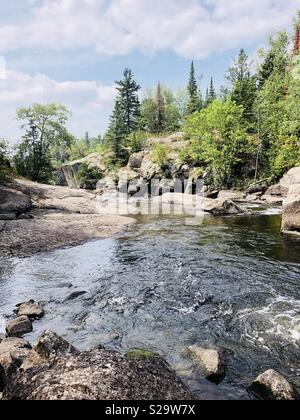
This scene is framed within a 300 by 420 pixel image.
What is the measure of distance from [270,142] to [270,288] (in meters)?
40.8

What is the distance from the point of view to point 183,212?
29.6 metres

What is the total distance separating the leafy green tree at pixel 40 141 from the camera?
127ft

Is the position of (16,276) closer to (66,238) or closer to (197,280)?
(66,238)

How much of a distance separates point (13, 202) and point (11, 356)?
55.0 feet

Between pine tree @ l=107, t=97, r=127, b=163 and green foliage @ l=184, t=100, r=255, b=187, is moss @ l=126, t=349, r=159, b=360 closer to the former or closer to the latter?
green foliage @ l=184, t=100, r=255, b=187

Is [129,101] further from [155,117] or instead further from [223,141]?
[223,141]

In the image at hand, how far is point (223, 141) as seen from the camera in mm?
47594

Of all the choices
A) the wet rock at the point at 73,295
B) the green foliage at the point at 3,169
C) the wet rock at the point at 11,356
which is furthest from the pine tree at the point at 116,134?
the wet rock at the point at 11,356

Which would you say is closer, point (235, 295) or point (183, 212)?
point (235, 295)

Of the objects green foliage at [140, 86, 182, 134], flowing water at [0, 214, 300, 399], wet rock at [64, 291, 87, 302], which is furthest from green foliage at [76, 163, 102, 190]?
wet rock at [64, 291, 87, 302]

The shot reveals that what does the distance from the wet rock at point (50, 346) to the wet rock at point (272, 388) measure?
154 inches

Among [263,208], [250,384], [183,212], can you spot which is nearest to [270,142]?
[263,208]

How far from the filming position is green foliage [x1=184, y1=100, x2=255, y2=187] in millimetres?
46750

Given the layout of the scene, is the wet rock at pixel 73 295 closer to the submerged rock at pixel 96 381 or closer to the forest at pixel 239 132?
the submerged rock at pixel 96 381
